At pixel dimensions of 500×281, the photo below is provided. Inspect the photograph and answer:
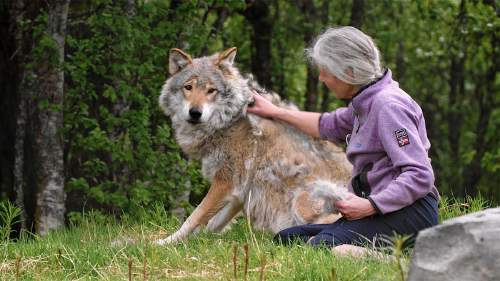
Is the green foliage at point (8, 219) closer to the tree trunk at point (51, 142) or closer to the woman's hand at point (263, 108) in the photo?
the woman's hand at point (263, 108)

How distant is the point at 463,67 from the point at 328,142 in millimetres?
16067

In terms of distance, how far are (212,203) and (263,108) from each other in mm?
903

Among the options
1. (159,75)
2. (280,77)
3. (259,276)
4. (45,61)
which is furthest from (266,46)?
(259,276)

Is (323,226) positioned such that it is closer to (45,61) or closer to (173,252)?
(173,252)

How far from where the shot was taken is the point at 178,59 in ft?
22.0

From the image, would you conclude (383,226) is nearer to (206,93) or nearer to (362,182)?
(362,182)

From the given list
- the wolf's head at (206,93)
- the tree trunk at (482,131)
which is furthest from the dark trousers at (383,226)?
the tree trunk at (482,131)

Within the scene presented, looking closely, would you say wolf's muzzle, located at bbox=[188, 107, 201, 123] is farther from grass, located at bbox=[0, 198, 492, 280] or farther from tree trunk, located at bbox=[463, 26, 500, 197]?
tree trunk, located at bbox=[463, 26, 500, 197]

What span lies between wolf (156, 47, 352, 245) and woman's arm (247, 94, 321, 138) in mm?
60

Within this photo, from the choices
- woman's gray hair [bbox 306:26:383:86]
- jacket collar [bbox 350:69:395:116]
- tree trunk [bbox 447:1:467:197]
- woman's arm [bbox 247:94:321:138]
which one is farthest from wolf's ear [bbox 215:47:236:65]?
tree trunk [bbox 447:1:467:197]

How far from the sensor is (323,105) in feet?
54.7

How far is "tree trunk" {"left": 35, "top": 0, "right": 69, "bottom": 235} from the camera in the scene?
30.0 ft

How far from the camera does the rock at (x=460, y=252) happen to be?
11.2 ft

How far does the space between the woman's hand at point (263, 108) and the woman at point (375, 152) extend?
1.08 m
